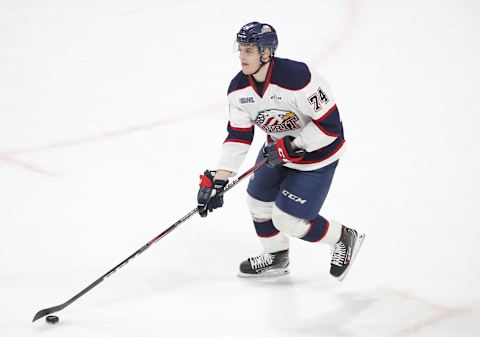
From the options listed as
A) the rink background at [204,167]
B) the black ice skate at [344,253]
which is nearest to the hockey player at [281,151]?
the black ice skate at [344,253]

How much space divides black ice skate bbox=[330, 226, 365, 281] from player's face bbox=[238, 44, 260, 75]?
0.90m

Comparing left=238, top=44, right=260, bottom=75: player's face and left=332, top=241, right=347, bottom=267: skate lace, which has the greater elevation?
left=238, top=44, right=260, bottom=75: player's face

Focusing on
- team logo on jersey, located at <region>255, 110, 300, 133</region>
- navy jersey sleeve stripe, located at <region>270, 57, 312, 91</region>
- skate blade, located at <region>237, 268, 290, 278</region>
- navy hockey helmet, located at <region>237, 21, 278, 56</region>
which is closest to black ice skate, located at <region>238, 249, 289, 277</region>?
skate blade, located at <region>237, 268, 290, 278</region>

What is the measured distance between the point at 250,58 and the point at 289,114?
308mm

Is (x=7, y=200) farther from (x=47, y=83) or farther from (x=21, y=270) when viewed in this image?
(x=47, y=83)

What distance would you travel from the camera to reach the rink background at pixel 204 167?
3.30 m

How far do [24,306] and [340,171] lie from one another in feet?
6.84

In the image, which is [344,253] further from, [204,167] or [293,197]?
[204,167]

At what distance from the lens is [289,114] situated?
129 inches

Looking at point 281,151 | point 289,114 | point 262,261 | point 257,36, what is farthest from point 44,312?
point 257,36

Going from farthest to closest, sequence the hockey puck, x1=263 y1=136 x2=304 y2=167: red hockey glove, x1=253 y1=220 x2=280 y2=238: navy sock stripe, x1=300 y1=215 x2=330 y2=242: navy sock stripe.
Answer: x1=253 y1=220 x2=280 y2=238: navy sock stripe < x1=300 y1=215 x2=330 y2=242: navy sock stripe < x1=263 y1=136 x2=304 y2=167: red hockey glove < the hockey puck

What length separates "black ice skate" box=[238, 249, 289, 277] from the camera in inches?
142

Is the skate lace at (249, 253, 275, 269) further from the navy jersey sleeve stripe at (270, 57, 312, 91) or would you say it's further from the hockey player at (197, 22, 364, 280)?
the navy jersey sleeve stripe at (270, 57, 312, 91)

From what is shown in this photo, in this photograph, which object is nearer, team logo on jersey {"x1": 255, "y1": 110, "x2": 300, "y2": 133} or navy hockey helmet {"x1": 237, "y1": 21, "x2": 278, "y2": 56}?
navy hockey helmet {"x1": 237, "y1": 21, "x2": 278, "y2": 56}
